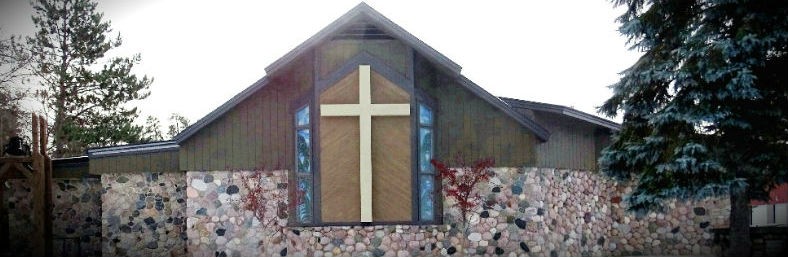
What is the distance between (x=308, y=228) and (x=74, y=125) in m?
20.2

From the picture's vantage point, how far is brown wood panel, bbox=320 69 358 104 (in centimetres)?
1711

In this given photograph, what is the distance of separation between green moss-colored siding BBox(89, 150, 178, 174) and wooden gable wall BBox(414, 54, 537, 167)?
6.35 m

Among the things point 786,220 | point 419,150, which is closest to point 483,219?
point 419,150

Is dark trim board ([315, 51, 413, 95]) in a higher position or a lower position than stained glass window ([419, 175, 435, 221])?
higher

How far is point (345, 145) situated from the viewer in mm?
17062

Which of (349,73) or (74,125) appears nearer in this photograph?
(349,73)

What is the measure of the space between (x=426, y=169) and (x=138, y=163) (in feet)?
22.7

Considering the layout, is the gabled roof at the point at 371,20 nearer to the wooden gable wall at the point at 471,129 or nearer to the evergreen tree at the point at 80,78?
the wooden gable wall at the point at 471,129

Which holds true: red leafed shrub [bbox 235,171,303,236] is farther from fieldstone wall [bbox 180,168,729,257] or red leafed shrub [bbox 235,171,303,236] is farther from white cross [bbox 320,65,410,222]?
white cross [bbox 320,65,410,222]

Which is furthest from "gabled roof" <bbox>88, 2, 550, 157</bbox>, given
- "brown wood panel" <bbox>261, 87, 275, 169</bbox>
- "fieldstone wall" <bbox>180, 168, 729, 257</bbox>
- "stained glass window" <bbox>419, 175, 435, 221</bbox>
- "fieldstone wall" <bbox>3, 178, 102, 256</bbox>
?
"fieldstone wall" <bbox>3, 178, 102, 256</bbox>

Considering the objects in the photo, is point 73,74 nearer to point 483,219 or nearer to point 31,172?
point 31,172

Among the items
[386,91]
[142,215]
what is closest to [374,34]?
[386,91]

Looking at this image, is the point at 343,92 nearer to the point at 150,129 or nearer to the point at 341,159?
the point at 341,159

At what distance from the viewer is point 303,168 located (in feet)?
57.4
